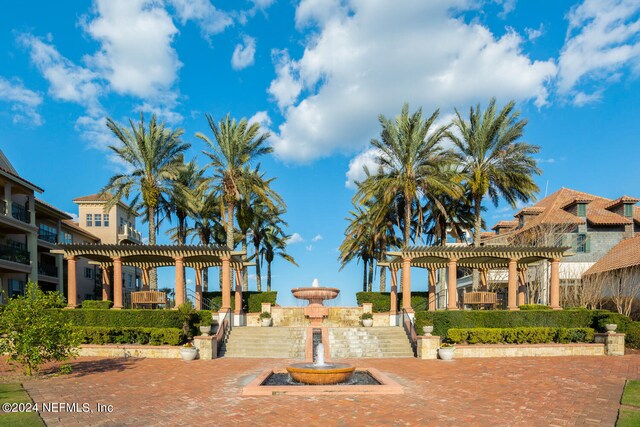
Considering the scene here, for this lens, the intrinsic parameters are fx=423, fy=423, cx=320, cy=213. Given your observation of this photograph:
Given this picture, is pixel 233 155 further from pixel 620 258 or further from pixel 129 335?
pixel 620 258

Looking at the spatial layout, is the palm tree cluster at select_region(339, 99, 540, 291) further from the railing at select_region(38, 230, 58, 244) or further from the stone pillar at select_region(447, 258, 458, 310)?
the railing at select_region(38, 230, 58, 244)

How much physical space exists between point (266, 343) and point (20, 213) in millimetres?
25133

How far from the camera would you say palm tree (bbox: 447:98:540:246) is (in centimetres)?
2894

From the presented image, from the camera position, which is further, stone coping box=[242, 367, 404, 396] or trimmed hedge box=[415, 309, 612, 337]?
trimmed hedge box=[415, 309, 612, 337]

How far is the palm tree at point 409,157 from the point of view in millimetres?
29312

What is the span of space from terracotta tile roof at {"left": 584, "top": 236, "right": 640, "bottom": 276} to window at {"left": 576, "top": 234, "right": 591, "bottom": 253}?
69.6 inches

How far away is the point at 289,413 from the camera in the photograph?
982 cm

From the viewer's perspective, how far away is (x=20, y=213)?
33.4 meters

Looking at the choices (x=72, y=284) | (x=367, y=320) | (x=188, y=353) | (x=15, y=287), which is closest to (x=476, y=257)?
(x=367, y=320)

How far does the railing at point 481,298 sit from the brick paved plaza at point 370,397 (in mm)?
9317

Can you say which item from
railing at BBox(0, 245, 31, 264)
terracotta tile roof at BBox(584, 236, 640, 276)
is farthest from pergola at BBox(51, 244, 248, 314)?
terracotta tile roof at BBox(584, 236, 640, 276)

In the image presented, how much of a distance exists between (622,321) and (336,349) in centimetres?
1405

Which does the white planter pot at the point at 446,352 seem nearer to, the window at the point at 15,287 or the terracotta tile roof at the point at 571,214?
the terracotta tile roof at the point at 571,214

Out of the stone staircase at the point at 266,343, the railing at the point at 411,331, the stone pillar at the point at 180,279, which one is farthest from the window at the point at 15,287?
the railing at the point at 411,331
